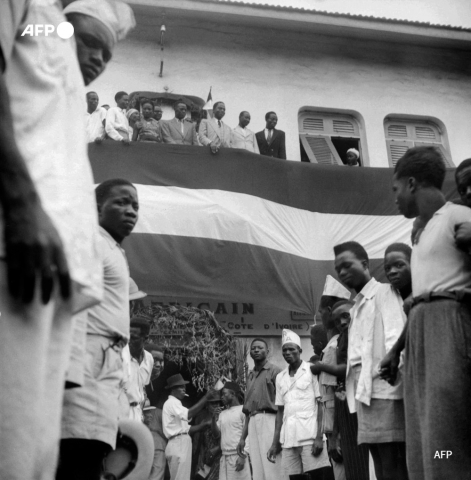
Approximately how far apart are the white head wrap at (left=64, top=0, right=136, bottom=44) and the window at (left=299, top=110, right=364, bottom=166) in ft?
32.2

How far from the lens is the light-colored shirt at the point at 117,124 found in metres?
8.86

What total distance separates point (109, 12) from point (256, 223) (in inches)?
270

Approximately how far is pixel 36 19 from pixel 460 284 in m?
2.14

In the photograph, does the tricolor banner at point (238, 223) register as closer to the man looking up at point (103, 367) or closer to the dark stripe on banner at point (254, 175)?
the dark stripe on banner at point (254, 175)

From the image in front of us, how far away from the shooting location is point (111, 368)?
259 centimetres

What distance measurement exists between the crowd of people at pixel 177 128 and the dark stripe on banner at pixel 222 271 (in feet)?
4.40

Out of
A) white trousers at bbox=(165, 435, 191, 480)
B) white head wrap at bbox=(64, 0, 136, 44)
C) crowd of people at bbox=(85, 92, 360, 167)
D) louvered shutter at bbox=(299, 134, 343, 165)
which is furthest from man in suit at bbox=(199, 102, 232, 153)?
white head wrap at bbox=(64, 0, 136, 44)

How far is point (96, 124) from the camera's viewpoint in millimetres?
8867

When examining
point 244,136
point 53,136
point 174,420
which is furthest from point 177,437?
point 53,136

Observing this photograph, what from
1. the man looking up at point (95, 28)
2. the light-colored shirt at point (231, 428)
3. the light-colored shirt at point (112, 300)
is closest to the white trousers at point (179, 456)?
the light-colored shirt at point (231, 428)

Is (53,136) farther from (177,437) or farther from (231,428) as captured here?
(231,428)

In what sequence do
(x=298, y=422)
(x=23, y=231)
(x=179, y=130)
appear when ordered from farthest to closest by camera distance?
1. (x=179, y=130)
2. (x=298, y=422)
3. (x=23, y=231)

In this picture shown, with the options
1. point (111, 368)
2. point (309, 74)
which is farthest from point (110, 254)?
point (309, 74)

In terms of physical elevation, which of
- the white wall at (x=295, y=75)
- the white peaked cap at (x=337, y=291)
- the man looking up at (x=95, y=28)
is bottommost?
the man looking up at (x=95, y=28)
